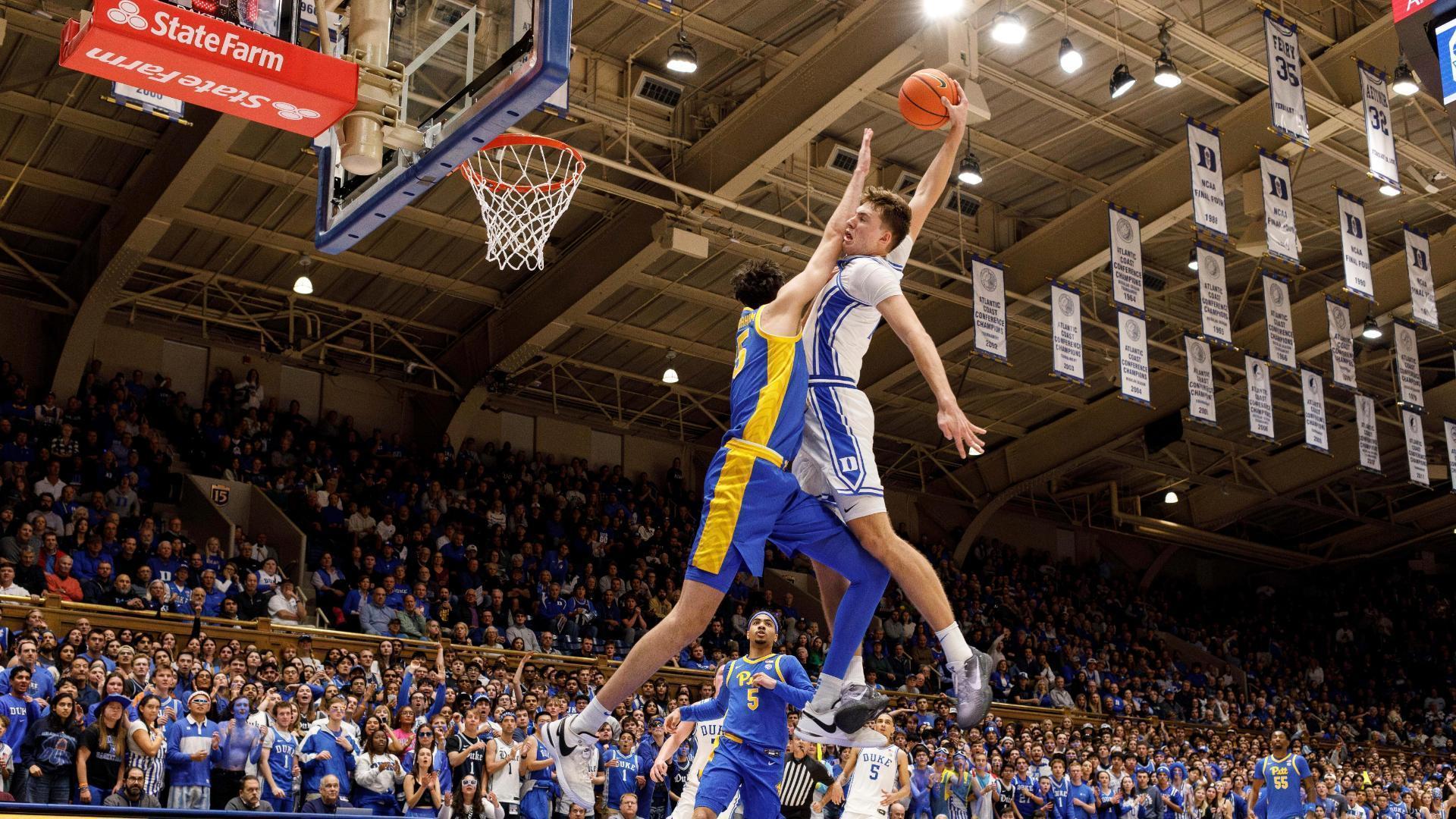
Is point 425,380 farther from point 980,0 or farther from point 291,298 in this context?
point 980,0

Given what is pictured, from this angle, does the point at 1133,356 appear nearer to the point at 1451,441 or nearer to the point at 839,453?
→ the point at 1451,441

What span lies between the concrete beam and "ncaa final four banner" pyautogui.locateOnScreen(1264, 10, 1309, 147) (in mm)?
12724

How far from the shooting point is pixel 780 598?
27.6 m

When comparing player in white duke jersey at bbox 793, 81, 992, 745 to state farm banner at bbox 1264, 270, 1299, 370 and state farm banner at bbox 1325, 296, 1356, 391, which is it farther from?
state farm banner at bbox 1325, 296, 1356, 391

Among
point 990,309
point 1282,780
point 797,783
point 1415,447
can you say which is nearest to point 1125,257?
point 990,309

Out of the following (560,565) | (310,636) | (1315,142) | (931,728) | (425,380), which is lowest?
(931,728)

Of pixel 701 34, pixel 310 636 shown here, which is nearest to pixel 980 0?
pixel 701 34

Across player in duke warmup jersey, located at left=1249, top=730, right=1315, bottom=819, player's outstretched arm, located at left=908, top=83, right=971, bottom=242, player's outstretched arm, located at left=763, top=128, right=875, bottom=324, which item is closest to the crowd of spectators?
player in duke warmup jersey, located at left=1249, top=730, right=1315, bottom=819

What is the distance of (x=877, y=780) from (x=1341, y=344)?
12.5 meters

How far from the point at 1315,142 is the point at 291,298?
16.7 metres

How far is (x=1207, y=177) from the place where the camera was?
17938 millimetres

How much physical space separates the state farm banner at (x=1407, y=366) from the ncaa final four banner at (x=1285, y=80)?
7.81m

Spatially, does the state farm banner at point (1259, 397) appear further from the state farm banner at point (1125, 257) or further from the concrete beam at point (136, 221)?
the concrete beam at point (136, 221)

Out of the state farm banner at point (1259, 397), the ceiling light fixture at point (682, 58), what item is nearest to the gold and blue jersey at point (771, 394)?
the ceiling light fixture at point (682, 58)
